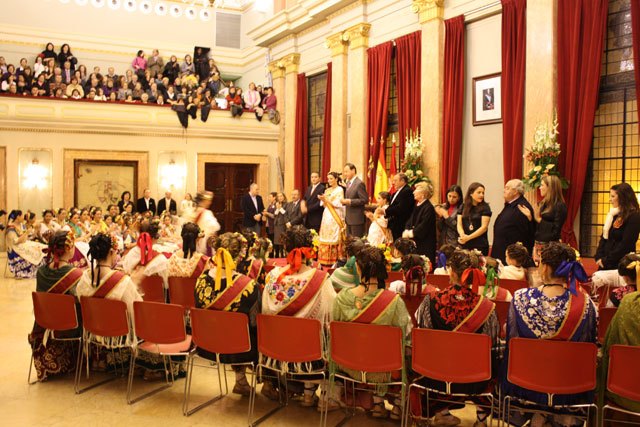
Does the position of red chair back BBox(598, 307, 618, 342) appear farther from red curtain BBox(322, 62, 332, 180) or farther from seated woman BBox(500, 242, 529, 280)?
red curtain BBox(322, 62, 332, 180)

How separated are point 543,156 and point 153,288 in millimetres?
5566

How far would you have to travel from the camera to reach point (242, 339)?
3965mm

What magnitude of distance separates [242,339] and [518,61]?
710 centimetres

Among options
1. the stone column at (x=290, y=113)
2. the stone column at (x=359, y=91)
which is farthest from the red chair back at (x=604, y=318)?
the stone column at (x=290, y=113)

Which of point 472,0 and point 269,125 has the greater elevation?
point 472,0

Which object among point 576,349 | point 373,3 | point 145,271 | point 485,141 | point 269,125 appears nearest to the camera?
point 576,349

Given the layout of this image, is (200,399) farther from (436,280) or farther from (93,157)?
(93,157)

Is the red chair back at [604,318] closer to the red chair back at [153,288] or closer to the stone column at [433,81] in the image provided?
the red chair back at [153,288]

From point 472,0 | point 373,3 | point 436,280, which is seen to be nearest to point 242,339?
point 436,280

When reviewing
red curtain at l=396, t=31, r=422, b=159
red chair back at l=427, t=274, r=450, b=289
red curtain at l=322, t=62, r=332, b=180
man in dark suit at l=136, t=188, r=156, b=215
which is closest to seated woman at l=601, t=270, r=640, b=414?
red chair back at l=427, t=274, r=450, b=289

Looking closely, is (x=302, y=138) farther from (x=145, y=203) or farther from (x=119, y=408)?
(x=119, y=408)

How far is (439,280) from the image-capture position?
522cm

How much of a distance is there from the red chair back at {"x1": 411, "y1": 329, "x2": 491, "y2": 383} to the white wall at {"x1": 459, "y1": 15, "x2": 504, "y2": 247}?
22.4 feet

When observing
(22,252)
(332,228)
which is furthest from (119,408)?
(22,252)
